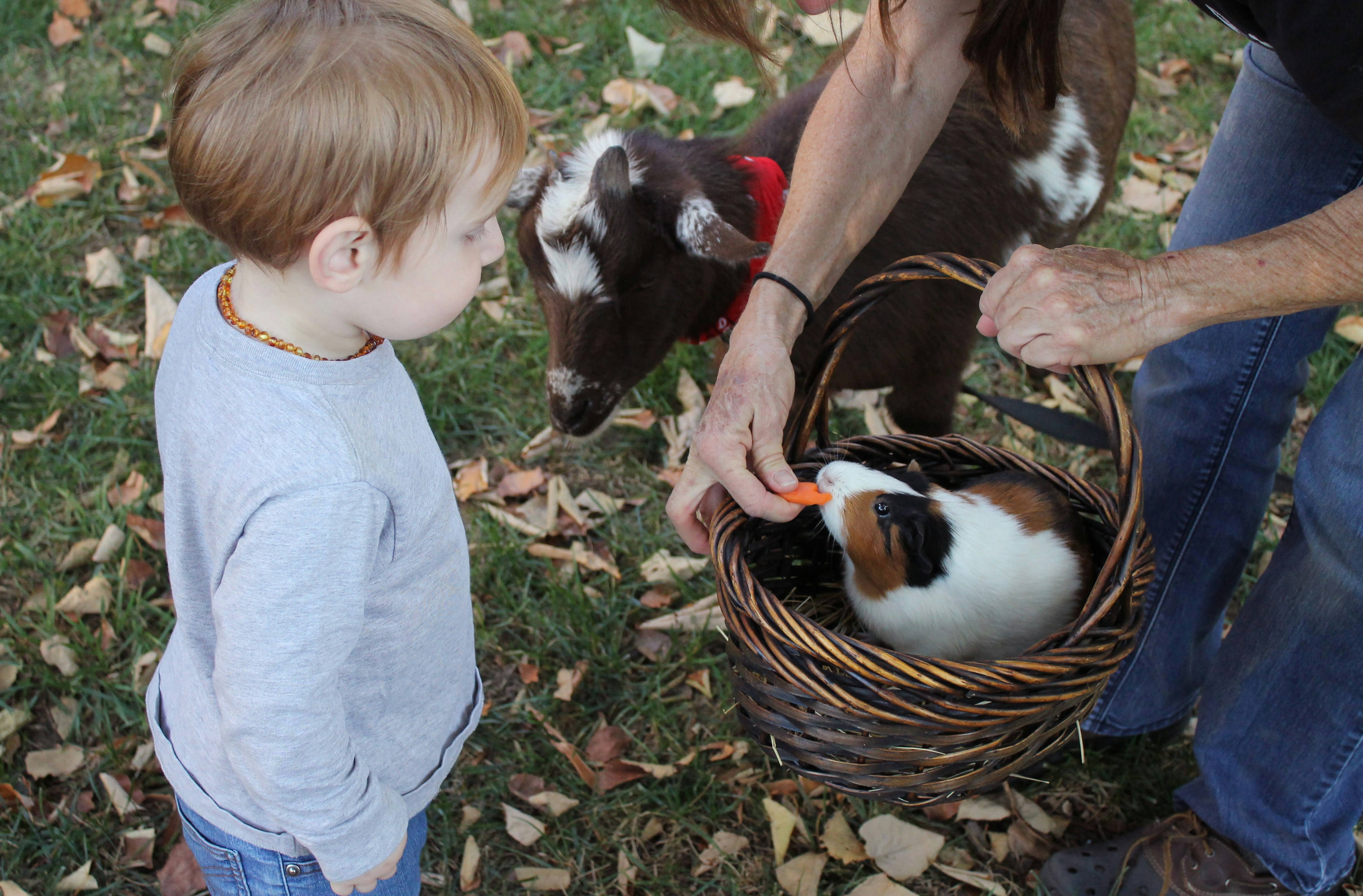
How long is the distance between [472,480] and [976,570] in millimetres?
1867

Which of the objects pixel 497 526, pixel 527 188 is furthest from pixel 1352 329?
pixel 497 526

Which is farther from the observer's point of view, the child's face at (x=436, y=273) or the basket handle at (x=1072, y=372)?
the basket handle at (x=1072, y=372)

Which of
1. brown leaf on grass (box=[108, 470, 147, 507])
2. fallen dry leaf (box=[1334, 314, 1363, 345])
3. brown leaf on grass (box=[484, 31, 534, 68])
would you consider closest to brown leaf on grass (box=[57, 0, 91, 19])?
brown leaf on grass (box=[484, 31, 534, 68])

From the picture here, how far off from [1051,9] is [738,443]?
1016 millimetres

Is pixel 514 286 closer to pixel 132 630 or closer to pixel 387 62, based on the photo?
pixel 132 630

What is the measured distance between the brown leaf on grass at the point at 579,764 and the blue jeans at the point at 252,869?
2.85ft

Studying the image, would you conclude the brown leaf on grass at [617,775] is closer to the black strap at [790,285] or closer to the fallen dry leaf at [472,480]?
the fallen dry leaf at [472,480]

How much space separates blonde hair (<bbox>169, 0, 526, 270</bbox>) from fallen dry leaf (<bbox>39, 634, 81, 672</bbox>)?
2.00 m

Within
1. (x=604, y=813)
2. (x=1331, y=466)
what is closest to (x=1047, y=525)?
(x=1331, y=466)

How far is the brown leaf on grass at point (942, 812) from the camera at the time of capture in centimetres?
258

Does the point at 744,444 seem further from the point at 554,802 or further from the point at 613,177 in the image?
the point at 554,802

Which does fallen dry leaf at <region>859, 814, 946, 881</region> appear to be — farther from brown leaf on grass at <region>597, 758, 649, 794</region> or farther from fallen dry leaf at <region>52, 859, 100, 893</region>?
fallen dry leaf at <region>52, 859, 100, 893</region>

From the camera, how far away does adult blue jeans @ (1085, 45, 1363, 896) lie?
197 cm

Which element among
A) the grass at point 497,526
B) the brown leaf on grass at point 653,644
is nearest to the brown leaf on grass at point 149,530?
the grass at point 497,526
